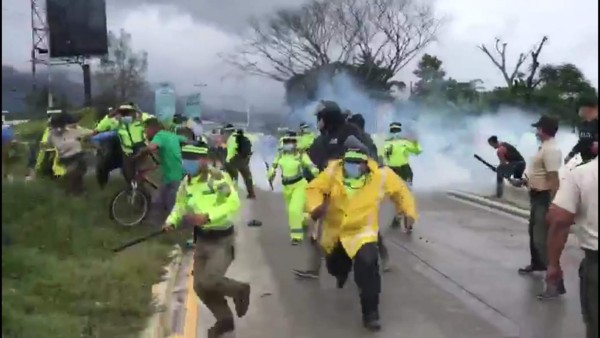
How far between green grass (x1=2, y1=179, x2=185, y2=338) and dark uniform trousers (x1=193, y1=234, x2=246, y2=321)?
28.3 inches

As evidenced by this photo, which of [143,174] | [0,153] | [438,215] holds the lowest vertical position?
[438,215]

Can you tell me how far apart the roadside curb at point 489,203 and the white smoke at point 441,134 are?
1.55m

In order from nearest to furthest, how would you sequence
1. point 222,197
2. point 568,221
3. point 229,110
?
point 568,221
point 222,197
point 229,110

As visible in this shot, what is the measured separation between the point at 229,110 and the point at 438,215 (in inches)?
288

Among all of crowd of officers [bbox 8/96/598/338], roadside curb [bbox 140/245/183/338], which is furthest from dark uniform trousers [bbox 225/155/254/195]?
roadside curb [bbox 140/245/183/338]

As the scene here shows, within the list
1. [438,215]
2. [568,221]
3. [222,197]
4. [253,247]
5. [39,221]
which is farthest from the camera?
[438,215]

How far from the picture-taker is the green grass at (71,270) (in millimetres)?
6488

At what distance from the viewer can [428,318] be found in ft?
25.3

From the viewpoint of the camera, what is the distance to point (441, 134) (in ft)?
107

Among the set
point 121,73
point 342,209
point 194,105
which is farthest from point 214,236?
point 194,105

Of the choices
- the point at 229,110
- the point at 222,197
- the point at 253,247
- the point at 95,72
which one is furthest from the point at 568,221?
the point at 229,110

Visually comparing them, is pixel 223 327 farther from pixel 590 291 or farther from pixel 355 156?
pixel 590 291

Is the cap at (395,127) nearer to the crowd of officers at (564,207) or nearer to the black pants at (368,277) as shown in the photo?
the crowd of officers at (564,207)

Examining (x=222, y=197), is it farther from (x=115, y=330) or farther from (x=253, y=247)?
(x=253, y=247)
